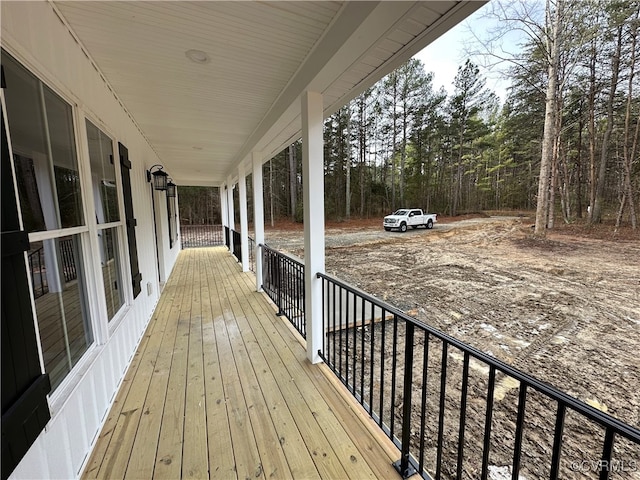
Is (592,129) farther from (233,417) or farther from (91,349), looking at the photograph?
(91,349)

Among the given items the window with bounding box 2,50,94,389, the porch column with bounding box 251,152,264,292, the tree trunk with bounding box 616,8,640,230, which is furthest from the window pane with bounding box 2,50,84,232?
the tree trunk with bounding box 616,8,640,230

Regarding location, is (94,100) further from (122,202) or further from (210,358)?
(210,358)

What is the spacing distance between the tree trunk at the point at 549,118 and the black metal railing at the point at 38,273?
8729 mm

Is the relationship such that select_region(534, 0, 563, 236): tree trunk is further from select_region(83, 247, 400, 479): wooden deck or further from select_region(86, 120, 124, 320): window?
select_region(86, 120, 124, 320): window

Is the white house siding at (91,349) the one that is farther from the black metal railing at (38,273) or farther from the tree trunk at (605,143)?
the tree trunk at (605,143)

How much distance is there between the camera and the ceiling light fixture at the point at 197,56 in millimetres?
1900

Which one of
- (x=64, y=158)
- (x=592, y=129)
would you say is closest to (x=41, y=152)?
(x=64, y=158)

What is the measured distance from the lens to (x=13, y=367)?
0.94 meters

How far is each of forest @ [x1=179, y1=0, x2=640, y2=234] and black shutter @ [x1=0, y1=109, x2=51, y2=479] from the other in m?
5.83

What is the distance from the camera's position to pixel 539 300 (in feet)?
17.8

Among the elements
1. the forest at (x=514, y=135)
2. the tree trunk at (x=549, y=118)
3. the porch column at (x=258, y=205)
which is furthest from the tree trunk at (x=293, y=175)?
the porch column at (x=258, y=205)

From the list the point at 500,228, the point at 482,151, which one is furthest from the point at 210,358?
the point at 482,151

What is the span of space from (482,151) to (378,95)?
8.40m

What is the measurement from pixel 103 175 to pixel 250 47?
1.58m
